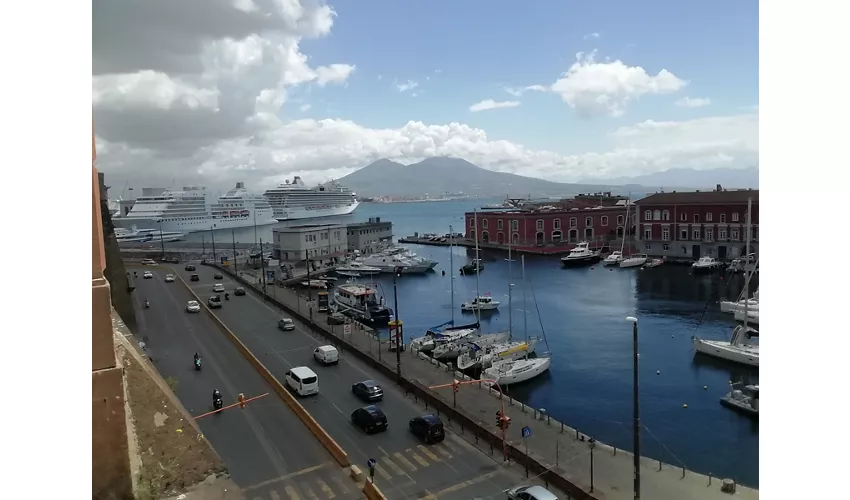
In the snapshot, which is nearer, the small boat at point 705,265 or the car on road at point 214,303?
the car on road at point 214,303

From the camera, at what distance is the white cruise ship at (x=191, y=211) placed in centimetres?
4316

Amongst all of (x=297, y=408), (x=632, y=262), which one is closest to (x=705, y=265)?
(x=632, y=262)

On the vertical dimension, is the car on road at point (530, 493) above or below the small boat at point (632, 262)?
below

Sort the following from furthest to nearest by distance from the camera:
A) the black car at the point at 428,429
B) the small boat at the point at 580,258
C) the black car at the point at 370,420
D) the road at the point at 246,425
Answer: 1. the small boat at the point at 580,258
2. the black car at the point at 370,420
3. the black car at the point at 428,429
4. the road at the point at 246,425

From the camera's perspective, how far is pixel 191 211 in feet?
146

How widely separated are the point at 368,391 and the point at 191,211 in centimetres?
4144

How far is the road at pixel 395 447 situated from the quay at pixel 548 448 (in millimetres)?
201

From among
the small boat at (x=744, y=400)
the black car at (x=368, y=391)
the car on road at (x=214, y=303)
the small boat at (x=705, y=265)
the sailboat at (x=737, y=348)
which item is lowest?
the small boat at (x=744, y=400)

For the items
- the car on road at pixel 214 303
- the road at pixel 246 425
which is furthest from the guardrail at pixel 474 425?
the car on road at pixel 214 303

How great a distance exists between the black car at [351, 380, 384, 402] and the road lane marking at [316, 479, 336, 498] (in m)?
2.30

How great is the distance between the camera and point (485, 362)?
11117 millimetres

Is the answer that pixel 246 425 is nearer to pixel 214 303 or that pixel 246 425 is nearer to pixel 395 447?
pixel 395 447

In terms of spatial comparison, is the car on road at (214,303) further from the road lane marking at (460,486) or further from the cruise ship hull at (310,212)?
Result: the cruise ship hull at (310,212)

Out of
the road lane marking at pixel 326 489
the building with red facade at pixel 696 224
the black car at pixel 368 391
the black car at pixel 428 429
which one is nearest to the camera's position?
the road lane marking at pixel 326 489
